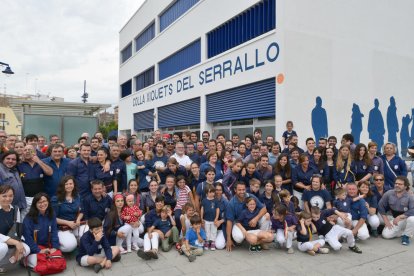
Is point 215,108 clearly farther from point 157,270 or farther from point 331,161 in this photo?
point 157,270

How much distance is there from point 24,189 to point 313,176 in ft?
15.6

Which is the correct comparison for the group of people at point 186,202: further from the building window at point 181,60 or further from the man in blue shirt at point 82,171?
the building window at point 181,60

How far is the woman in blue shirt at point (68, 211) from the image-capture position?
4512mm

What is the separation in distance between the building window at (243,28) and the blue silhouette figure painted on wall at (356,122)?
4263 mm

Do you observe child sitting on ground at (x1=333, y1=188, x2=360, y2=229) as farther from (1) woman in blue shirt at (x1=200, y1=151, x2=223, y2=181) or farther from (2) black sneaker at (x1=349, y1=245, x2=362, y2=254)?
(1) woman in blue shirt at (x1=200, y1=151, x2=223, y2=181)

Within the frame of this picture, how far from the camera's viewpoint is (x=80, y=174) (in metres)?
5.07

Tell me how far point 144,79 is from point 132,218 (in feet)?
61.2

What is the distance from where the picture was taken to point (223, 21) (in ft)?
41.1

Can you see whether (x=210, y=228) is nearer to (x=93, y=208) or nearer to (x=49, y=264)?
(x=93, y=208)

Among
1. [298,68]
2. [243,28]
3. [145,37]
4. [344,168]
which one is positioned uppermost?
[145,37]

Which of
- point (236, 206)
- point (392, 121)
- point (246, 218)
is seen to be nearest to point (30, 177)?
point (236, 206)

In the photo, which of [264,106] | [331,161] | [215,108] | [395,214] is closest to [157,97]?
[215,108]

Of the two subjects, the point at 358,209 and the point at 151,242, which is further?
the point at 358,209

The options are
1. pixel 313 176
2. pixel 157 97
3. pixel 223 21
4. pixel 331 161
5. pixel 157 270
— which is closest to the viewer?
pixel 157 270
